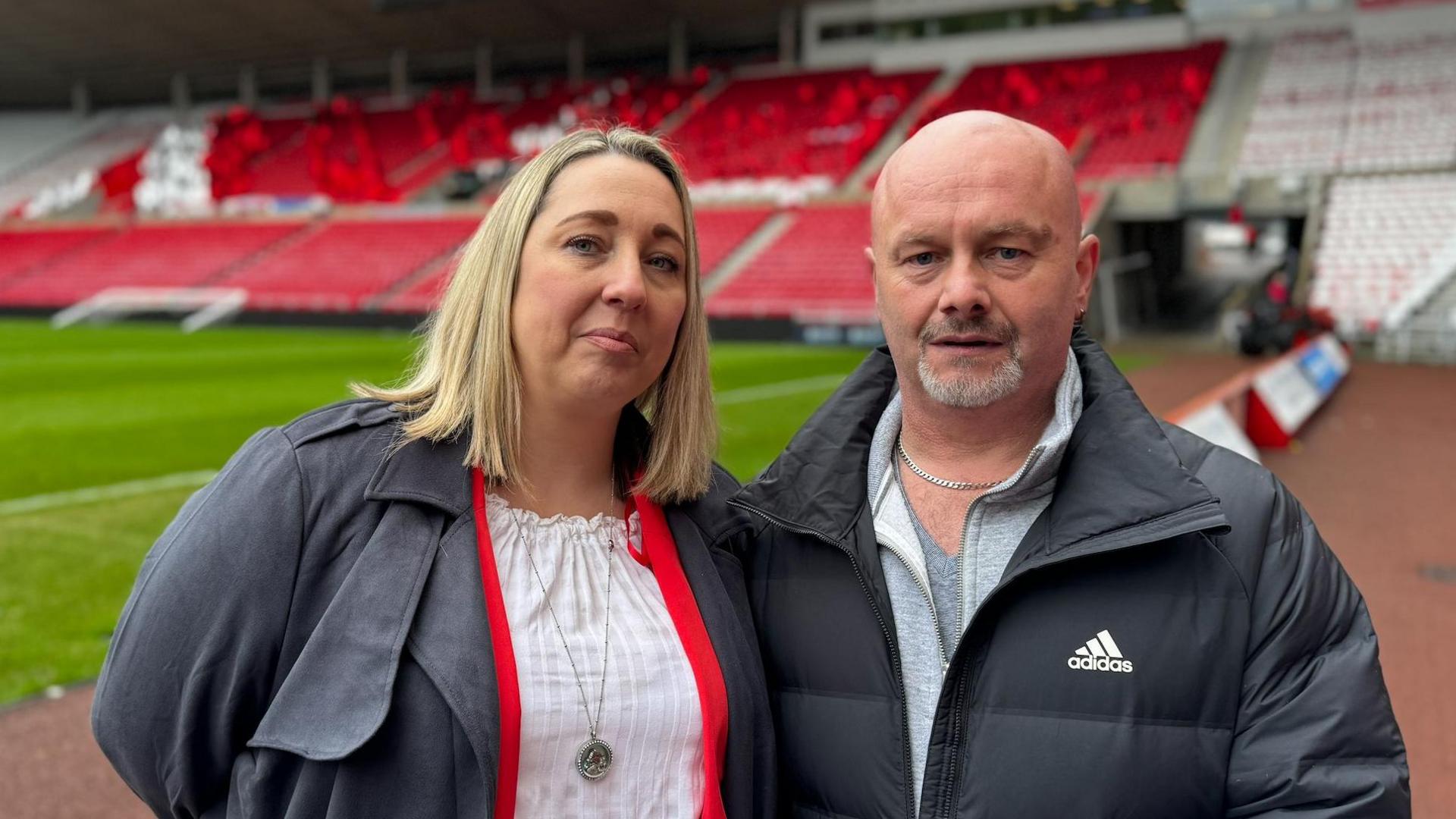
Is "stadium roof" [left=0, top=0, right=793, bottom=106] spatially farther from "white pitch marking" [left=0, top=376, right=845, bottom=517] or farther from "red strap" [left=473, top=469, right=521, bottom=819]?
"red strap" [left=473, top=469, right=521, bottom=819]

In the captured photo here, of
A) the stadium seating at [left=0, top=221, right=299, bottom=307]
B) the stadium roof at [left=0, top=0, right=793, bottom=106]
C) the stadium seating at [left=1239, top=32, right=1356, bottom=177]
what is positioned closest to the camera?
the stadium seating at [left=1239, top=32, right=1356, bottom=177]

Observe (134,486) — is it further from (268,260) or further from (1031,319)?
(268,260)

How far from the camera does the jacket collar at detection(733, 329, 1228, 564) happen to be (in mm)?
1943

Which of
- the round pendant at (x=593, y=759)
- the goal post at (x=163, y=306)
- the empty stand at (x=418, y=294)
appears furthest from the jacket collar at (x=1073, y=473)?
the goal post at (x=163, y=306)

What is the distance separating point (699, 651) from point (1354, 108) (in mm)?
32170

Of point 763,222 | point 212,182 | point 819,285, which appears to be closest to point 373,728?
point 819,285

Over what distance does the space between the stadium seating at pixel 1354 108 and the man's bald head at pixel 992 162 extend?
27.2 meters

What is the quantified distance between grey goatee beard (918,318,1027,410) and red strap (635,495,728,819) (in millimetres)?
621

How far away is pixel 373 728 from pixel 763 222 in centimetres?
2863

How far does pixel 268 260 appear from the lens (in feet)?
110

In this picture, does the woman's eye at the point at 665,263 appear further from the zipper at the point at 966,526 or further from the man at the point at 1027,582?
the zipper at the point at 966,526

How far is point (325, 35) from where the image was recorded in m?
39.8

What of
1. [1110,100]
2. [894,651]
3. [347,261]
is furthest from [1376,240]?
[894,651]

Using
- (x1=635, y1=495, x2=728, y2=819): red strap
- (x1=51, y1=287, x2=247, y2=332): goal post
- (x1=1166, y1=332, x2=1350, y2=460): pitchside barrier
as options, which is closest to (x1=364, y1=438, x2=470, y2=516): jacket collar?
(x1=635, y1=495, x2=728, y2=819): red strap
